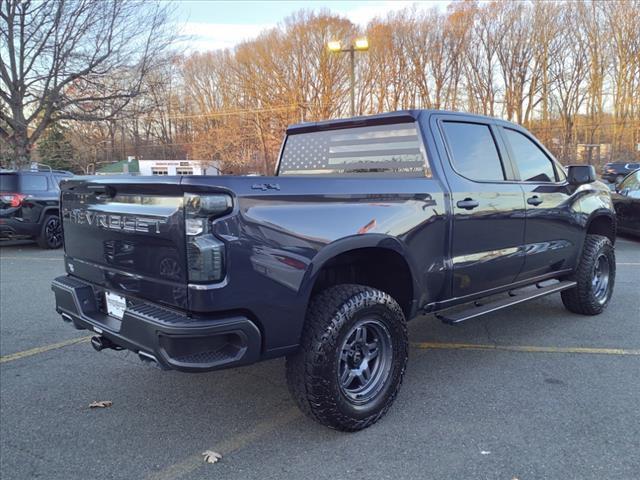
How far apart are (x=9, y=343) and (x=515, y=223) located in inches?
181

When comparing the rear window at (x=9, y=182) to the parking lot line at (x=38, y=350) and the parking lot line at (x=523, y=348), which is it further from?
the parking lot line at (x=523, y=348)

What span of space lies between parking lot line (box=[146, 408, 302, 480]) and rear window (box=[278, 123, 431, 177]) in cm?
190

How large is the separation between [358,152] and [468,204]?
1008mm

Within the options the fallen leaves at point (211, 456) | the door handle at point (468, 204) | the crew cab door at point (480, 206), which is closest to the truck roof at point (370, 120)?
the crew cab door at point (480, 206)

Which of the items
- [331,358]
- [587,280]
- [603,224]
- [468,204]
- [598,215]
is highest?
[468,204]

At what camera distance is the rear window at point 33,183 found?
10.5m

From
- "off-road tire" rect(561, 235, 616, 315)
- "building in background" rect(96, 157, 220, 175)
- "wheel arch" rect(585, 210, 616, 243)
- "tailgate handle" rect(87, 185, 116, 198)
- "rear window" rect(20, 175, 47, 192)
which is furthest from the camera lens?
"building in background" rect(96, 157, 220, 175)

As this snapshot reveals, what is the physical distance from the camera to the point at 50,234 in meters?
10.9

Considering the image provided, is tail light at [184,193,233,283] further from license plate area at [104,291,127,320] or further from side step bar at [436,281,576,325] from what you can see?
side step bar at [436,281,576,325]

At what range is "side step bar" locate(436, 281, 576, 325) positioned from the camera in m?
3.64

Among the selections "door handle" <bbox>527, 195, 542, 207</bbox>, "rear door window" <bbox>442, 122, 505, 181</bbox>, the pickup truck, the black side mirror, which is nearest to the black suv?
the pickup truck

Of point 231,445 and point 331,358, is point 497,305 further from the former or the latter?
point 231,445

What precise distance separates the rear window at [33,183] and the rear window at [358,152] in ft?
26.2

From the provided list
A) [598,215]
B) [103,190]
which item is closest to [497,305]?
[598,215]
